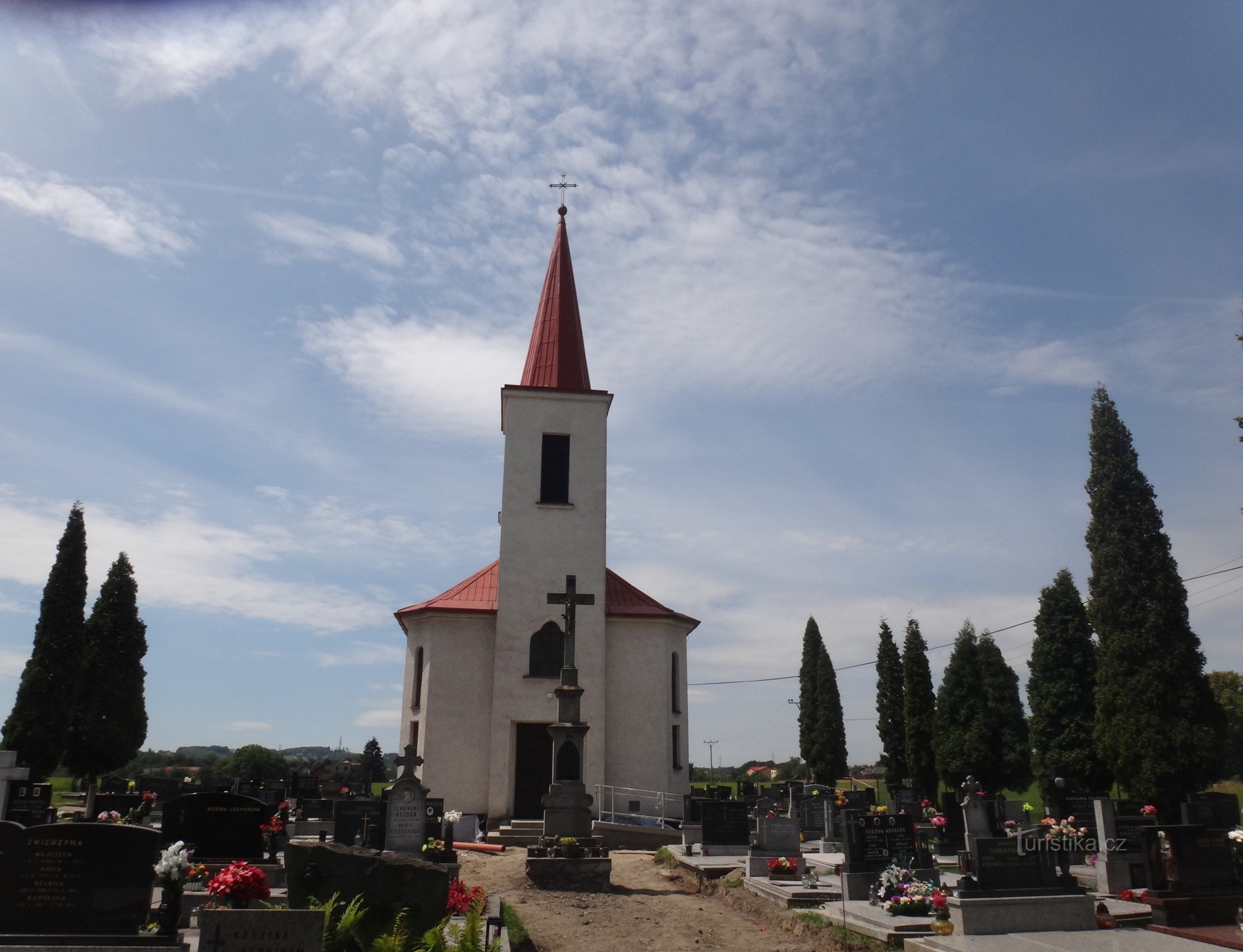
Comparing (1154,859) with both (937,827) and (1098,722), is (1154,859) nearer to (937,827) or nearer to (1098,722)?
(937,827)

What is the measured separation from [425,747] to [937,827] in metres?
13.4

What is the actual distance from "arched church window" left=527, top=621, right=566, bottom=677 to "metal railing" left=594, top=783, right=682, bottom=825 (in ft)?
11.1

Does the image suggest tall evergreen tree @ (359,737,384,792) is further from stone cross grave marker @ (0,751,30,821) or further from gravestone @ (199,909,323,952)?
gravestone @ (199,909,323,952)

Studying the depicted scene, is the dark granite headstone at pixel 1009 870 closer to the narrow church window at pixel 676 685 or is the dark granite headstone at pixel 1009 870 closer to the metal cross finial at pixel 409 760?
the metal cross finial at pixel 409 760

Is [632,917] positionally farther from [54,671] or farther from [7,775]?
[54,671]

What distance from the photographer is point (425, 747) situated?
24.5m

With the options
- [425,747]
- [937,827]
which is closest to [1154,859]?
[937,827]

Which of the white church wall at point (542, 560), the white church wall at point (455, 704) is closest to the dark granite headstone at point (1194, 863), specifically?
the white church wall at point (542, 560)

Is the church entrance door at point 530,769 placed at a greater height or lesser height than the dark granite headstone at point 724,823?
greater

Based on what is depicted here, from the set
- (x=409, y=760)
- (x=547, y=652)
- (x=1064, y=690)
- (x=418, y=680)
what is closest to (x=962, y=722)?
(x=1064, y=690)

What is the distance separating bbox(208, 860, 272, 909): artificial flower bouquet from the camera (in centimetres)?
747

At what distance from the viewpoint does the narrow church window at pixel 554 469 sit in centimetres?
2664

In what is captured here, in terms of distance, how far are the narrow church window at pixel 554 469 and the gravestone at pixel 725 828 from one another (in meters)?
10.7

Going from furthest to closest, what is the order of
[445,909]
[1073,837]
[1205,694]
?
[1205,694], [1073,837], [445,909]
